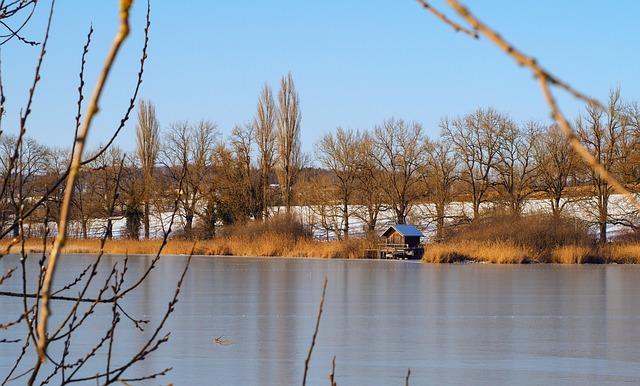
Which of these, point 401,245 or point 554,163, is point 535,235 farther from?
point 554,163

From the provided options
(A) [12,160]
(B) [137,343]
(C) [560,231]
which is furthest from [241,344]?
(C) [560,231]

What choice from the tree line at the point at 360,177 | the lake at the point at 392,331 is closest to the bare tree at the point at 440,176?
the tree line at the point at 360,177

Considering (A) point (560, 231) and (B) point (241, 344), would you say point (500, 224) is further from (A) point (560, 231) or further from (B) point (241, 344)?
(B) point (241, 344)

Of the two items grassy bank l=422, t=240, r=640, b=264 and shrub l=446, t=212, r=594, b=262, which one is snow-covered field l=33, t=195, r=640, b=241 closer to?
shrub l=446, t=212, r=594, b=262

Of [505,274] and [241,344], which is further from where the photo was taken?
[505,274]

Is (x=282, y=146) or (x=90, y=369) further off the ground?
(x=282, y=146)

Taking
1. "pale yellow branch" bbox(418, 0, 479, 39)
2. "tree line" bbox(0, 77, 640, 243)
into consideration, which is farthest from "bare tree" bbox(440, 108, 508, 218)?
"pale yellow branch" bbox(418, 0, 479, 39)

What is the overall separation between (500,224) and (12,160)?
3152cm

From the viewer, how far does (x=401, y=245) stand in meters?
34.4

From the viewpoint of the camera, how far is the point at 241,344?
32.7 ft

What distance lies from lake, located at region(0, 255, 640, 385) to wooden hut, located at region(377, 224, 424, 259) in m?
13.2

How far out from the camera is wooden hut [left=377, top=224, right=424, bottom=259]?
34344 millimetres

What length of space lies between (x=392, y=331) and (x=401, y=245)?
23.3 meters

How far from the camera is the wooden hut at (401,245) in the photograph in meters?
34.3
